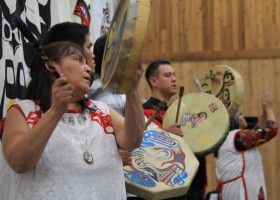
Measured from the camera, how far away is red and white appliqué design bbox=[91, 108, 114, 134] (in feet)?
5.28

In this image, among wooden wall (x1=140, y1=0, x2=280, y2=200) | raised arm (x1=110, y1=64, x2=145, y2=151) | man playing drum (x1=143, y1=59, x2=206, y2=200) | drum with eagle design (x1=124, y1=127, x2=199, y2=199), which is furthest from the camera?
wooden wall (x1=140, y1=0, x2=280, y2=200)

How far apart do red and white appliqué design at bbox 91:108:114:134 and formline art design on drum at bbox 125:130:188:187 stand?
1.37ft

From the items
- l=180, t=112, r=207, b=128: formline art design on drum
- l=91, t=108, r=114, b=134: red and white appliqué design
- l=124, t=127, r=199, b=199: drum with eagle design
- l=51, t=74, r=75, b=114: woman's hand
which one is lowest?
l=124, t=127, r=199, b=199: drum with eagle design

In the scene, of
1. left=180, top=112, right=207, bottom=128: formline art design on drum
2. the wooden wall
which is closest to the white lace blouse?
left=180, top=112, right=207, bottom=128: formline art design on drum

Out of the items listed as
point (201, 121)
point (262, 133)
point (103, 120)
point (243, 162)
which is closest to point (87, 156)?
point (103, 120)

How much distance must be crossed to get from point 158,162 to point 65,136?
0.74 meters

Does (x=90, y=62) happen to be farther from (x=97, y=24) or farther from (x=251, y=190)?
(x=251, y=190)

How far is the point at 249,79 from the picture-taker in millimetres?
6848

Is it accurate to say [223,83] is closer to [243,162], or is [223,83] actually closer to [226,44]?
[243,162]

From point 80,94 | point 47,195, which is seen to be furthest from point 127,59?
point 47,195

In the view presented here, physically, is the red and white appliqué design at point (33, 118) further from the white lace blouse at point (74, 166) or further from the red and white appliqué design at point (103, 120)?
the red and white appliqué design at point (103, 120)

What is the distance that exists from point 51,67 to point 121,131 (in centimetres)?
37

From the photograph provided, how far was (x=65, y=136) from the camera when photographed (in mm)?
1484

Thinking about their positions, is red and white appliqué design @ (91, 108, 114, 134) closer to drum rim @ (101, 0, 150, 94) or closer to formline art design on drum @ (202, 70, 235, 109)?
drum rim @ (101, 0, 150, 94)
